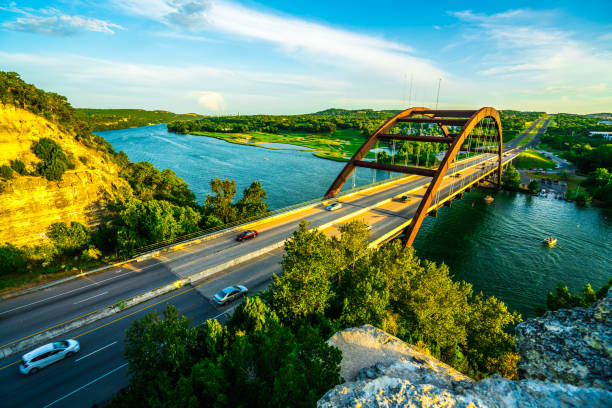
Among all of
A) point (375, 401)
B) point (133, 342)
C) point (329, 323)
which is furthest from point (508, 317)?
point (133, 342)

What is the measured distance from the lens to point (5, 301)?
22.3 metres

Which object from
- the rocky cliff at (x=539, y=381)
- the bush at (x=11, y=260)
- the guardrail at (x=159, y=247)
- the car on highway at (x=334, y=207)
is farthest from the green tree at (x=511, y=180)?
the bush at (x=11, y=260)

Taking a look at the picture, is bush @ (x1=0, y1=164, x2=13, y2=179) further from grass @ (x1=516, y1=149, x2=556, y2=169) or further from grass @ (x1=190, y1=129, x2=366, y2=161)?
grass @ (x1=516, y1=149, x2=556, y2=169)

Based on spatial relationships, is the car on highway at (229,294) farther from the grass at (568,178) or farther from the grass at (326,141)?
the grass at (568,178)

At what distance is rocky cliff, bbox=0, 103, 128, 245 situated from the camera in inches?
1187

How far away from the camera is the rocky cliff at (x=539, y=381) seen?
22.7 ft

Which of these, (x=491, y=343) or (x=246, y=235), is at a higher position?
(x=246, y=235)

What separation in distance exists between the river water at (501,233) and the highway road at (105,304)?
16.0 meters

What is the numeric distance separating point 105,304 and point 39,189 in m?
20.7

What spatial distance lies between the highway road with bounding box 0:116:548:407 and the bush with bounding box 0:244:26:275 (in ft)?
18.0

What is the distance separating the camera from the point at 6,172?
29.9 metres

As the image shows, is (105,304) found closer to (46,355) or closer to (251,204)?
(46,355)

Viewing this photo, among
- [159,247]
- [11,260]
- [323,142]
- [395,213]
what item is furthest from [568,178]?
[11,260]

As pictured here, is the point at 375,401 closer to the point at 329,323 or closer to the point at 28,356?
the point at 329,323
